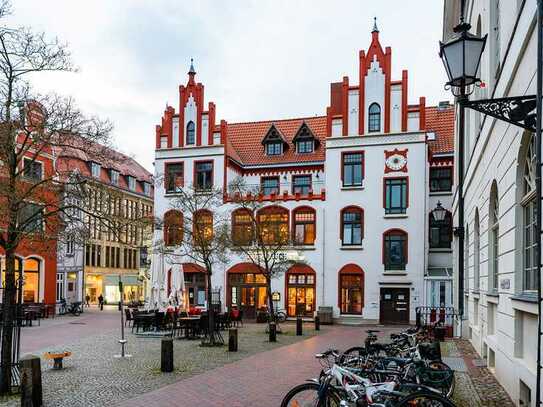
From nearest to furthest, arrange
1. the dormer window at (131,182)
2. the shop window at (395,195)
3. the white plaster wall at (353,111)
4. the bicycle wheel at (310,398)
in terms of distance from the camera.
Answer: the bicycle wheel at (310,398) < the shop window at (395,195) < the white plaster wall at (353,111) < the dormer window at (131,182)

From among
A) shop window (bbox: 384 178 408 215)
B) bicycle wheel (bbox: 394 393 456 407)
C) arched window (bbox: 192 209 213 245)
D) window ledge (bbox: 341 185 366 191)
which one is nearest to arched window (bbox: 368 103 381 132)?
shop window (bbox: 384 178 408 215)

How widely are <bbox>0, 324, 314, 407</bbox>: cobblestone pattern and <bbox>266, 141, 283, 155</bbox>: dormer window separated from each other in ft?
61.1

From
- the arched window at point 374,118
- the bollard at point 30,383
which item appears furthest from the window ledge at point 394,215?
the bollard at point 30,383

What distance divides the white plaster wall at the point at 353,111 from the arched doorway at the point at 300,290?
8577mm

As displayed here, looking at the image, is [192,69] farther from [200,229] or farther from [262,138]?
[200,229]

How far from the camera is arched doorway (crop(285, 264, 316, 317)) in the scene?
34469mm

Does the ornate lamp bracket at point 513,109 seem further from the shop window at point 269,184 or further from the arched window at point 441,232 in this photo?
the shop window at point 269,184

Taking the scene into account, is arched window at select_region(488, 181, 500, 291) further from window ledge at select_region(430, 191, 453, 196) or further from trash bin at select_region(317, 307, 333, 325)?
window ledge at select_region(430, 191, 453, 196)

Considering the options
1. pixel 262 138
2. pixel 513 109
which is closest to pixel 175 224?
pixel 513 109

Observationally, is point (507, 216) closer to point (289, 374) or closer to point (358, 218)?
point (289, 374)

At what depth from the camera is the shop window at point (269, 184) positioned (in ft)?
125

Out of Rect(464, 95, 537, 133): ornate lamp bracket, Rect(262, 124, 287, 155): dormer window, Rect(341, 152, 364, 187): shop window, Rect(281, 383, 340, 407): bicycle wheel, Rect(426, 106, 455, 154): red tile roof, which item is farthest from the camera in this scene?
Rect(262, 124, 287, 155): dormer window

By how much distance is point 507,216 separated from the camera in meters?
9.66

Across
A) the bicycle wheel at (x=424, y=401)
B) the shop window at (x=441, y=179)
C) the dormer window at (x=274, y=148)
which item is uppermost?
the dormer window at (x=274, y=148)
